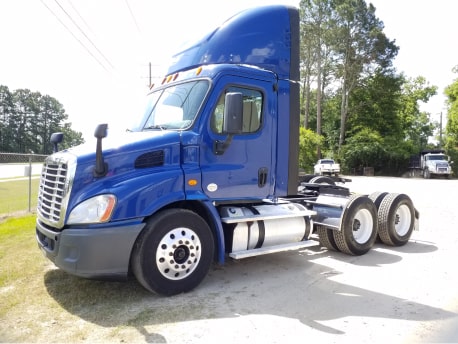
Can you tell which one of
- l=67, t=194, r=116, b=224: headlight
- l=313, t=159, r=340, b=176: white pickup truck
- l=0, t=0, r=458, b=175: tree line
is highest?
l=0, t=0, r=458, b=175: tree line

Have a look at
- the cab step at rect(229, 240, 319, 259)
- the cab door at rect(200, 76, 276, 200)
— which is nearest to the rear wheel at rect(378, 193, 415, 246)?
the cab step at rect(229, 240, 319, 259)

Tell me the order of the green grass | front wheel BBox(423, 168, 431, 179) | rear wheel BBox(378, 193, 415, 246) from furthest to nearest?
front wheel BBox(423, 168, 431, 179) < the green grass < rear wheel BBox(378, 193, 415, 246)

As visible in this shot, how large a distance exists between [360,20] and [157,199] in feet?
138

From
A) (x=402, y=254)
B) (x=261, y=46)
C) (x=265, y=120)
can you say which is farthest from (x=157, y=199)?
(x=402, y=254)

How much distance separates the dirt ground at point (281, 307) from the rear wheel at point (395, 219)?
98cm

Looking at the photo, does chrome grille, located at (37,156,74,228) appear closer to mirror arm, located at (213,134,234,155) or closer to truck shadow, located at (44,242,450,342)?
truck shadow, located at (44,242,450,342)

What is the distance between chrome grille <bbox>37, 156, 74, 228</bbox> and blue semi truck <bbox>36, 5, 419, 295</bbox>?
0.02 metres

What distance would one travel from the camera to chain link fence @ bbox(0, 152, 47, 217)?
34.2ft

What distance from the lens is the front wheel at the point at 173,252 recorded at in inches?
168

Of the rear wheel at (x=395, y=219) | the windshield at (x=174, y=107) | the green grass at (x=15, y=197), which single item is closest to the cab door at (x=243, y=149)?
the windshield at (x=174, y=107)

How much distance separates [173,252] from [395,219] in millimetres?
4843

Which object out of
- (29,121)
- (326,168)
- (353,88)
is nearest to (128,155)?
(326,168)

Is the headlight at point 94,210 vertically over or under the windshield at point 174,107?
under

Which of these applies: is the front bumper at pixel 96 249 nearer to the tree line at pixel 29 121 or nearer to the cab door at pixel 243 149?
the cab door at pixel 243 149
